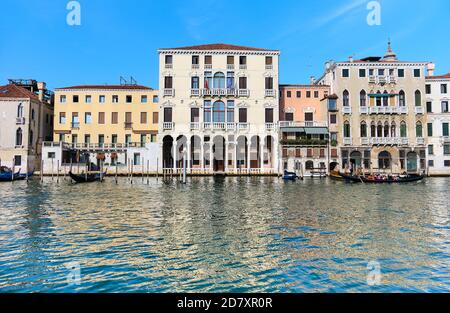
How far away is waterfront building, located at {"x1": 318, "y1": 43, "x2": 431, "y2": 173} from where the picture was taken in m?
40.9

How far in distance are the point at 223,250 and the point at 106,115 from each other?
37.5 m

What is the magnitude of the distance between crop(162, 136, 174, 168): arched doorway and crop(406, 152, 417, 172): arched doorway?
2684cm

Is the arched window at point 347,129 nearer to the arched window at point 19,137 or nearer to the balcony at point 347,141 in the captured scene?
the balcony at point 347,141

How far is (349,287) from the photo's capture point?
5812 millimetres

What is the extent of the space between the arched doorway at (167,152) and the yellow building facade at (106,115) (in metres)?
1.50

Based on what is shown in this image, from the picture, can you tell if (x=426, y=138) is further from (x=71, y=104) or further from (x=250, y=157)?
(x=71, y=104)

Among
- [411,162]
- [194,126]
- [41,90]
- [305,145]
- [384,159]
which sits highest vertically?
[41,90]

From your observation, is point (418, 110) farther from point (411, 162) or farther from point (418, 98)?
point (411, 162)

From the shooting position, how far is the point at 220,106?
4141 cm

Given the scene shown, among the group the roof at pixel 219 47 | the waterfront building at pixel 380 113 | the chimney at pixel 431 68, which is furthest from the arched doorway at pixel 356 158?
the roof at pixel 219 47

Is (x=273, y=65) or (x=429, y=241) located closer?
(x=429, y=241)

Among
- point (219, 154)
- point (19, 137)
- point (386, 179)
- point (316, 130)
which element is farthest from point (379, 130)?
point (19, 137)
